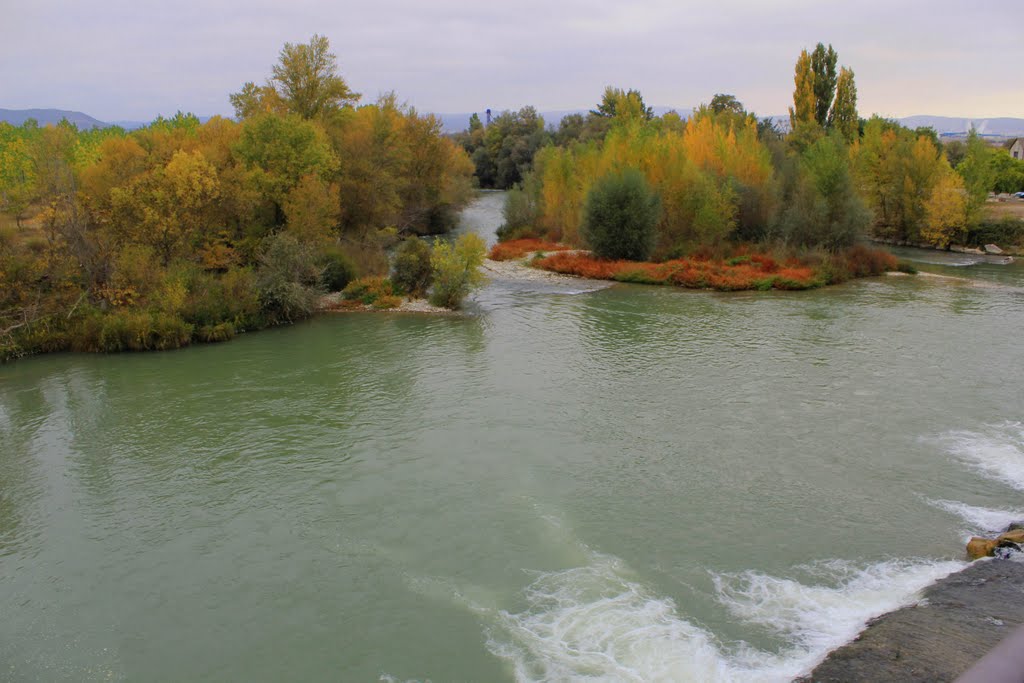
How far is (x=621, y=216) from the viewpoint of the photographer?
39.8 m

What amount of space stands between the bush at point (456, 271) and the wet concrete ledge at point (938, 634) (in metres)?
22.8

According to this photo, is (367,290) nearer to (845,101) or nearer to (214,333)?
(214,333)

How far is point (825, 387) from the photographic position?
21.1m

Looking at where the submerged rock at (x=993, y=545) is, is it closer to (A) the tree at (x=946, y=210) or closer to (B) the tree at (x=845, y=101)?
(A) the tree at (x=946, y=210)

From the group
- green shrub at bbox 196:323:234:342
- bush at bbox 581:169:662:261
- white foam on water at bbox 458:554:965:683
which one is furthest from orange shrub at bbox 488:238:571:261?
white foam on water at bbox 458:554:965:683

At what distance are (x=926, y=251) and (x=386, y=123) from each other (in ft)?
114

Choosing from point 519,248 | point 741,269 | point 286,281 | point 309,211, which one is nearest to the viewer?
point 286,281

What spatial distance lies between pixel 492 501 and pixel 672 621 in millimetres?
4876

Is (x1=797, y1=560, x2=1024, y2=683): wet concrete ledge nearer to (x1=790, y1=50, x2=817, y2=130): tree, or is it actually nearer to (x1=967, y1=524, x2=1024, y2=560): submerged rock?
(x1=967, y1=524, x2=1024, y2=560): submerged rock

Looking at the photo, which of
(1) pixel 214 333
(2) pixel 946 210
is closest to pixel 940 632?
(1) pixel 214 333

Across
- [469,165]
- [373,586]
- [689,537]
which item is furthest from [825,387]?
[469,165]

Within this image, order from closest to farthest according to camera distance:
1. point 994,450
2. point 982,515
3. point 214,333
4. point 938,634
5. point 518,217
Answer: point 938,634 < point 982,515 < point 994,450 < point 214,333 < point 518,217

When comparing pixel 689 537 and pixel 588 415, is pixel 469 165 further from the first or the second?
pixel 689 537

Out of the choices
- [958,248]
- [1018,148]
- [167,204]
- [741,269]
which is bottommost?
[741,269]
